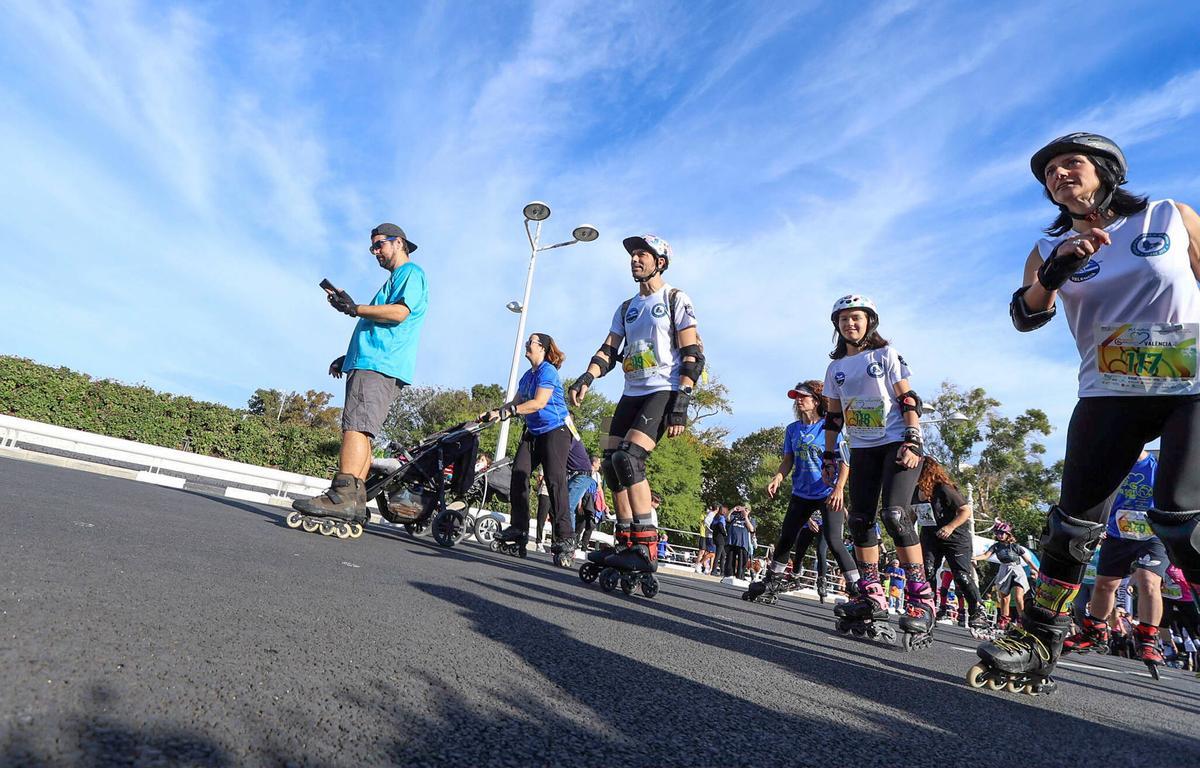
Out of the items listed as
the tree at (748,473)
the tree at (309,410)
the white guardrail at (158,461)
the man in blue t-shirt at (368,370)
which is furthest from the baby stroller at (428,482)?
the tree at (309,410)

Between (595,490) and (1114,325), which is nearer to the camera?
(1114,325)

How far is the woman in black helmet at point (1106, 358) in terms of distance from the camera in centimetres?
238

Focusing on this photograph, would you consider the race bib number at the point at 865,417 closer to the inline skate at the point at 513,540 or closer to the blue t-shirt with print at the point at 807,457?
the blue t-shirt with print at the point at 807,457

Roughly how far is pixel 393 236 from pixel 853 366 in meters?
3.79

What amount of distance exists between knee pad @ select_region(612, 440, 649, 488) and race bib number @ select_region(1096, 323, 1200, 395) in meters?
2.82

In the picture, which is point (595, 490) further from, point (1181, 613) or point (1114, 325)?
point (1114, 325)

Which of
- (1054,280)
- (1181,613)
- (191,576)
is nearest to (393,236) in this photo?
(191,576)

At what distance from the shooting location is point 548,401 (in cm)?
669

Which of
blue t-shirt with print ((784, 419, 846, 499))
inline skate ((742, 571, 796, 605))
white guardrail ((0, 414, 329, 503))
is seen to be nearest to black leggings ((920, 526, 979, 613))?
blue t-shirt with print ((784, 419, 846, 499))

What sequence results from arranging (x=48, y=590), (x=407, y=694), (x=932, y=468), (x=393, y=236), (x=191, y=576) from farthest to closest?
(x=932, y=468) → (x=393, y=236) → (x=191, y=576) → (x=48, y=590) → (x=407, y=694)

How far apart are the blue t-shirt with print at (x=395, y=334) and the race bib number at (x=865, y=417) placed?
3256 millimetres

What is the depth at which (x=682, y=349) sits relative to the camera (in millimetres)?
4996

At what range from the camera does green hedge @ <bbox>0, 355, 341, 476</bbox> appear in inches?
637

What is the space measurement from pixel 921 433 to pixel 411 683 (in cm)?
387
